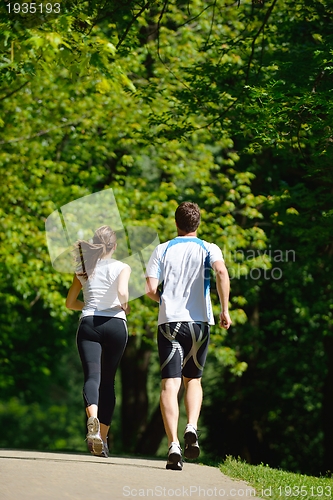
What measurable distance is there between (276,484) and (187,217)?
7.25 feet

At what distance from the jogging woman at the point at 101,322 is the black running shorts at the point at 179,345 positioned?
24.8 inches

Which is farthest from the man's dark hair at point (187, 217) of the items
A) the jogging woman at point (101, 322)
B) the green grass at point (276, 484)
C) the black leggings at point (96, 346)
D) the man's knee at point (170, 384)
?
the green grass at point (276, 484)

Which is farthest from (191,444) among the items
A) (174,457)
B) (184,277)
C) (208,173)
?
(208,173)

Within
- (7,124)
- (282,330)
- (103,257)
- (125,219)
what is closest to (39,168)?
(7,124)

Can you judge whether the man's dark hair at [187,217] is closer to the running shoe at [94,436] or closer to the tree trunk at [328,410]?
the running shoe at [94,436]

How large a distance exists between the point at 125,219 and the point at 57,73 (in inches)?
123

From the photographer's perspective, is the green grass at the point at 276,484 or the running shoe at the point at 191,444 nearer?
the green grass at the point at 276,484

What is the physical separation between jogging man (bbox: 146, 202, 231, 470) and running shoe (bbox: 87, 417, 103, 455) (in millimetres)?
565

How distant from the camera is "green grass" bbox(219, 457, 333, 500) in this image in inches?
230

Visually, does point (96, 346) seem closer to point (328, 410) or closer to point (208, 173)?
point (208, 173)

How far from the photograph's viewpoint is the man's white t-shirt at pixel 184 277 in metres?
6.29

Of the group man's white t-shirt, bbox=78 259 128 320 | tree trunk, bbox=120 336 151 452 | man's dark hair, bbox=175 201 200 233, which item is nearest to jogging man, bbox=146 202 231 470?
man's dark hair, bbox=175 201 200 233

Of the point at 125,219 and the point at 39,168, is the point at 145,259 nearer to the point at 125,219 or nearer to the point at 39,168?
the point at 125,219

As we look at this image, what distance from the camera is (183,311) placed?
246 inches
